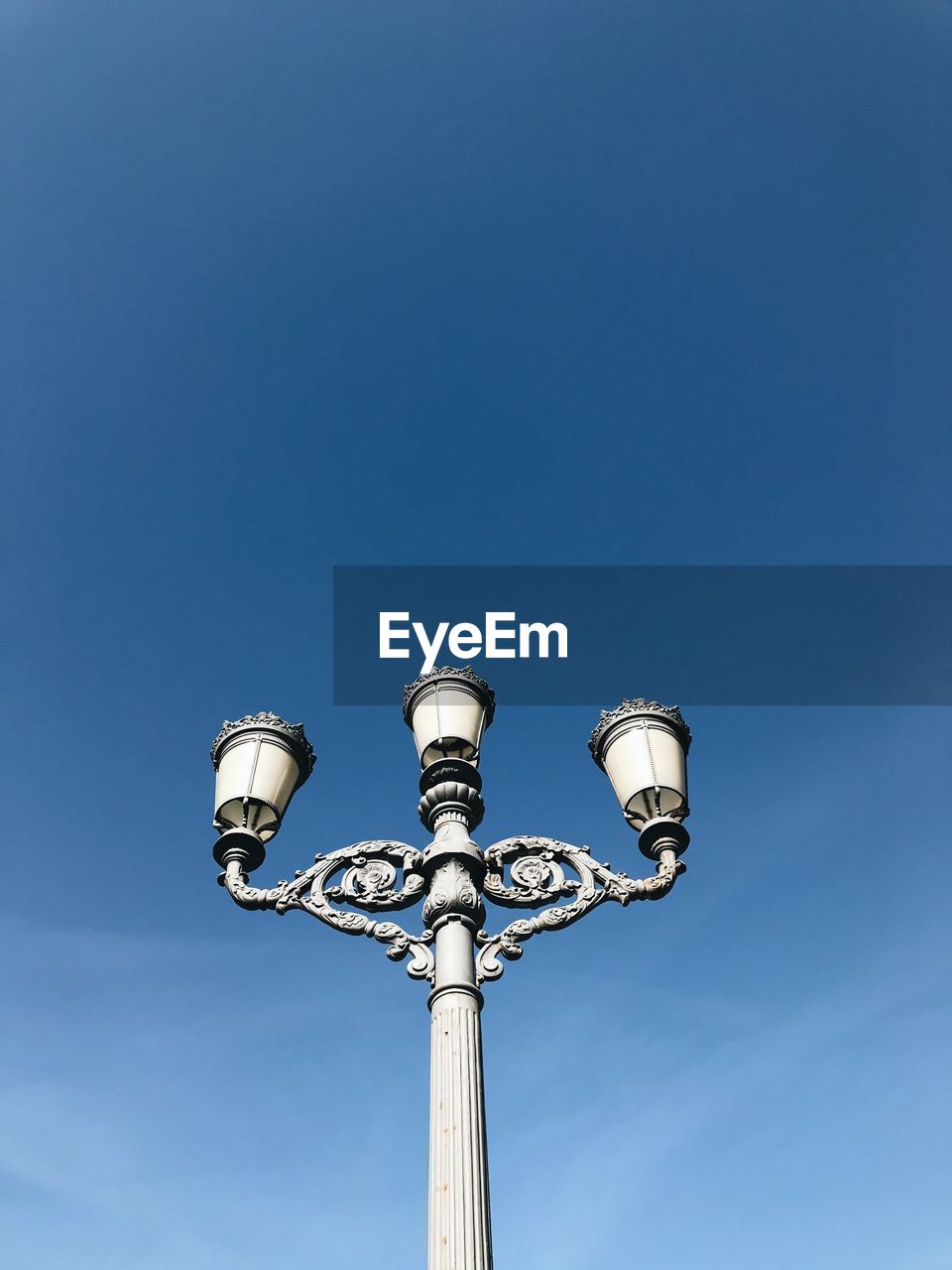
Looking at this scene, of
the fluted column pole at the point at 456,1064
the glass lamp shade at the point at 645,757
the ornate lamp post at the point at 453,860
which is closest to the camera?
the fluted column pole at the point at 456,1064

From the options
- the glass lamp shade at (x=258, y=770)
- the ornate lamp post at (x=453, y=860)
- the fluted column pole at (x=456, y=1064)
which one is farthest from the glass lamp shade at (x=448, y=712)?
the glass lamp shade at (x=258, y=770)

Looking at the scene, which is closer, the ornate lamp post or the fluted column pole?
the fluted column pole

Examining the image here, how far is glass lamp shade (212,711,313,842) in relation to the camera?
665cm

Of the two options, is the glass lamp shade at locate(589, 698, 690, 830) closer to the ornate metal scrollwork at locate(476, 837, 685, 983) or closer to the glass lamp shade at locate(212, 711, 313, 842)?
the ornate metal scrollwork at locate(476, 837, 685, 983)

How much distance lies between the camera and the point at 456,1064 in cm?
539

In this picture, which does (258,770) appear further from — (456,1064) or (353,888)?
(456,1064)

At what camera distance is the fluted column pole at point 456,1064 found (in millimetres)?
4930

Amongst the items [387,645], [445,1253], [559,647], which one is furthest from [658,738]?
[445,1253]

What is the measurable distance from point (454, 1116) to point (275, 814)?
2.06 metres

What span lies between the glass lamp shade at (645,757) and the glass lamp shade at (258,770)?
1.67 m

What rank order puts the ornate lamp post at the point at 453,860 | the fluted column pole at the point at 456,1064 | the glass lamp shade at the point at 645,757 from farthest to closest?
the glass lamp shade at the point at 645,757
the ornate lamp post at the point at 453,860
the fluted column pole at the point at 456,1064

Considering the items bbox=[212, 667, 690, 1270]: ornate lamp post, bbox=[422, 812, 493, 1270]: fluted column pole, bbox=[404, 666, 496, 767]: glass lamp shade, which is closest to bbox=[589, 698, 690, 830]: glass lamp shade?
bbox=[212, 667, 690, 1270]: ornate lamp post

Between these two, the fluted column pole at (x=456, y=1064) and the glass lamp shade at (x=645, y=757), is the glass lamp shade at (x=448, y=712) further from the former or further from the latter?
the glass lamp shade at (x=645, y=757)

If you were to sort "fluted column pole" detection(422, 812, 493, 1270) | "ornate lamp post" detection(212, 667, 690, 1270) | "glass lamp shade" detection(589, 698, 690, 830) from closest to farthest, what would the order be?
"fluted column pole" detection(422, 812, 493, 1270) → "ornate lamp post" detection(212, 667, 690, 1270) → "glass lamp shade" detection(589, 698, 690, 830)
